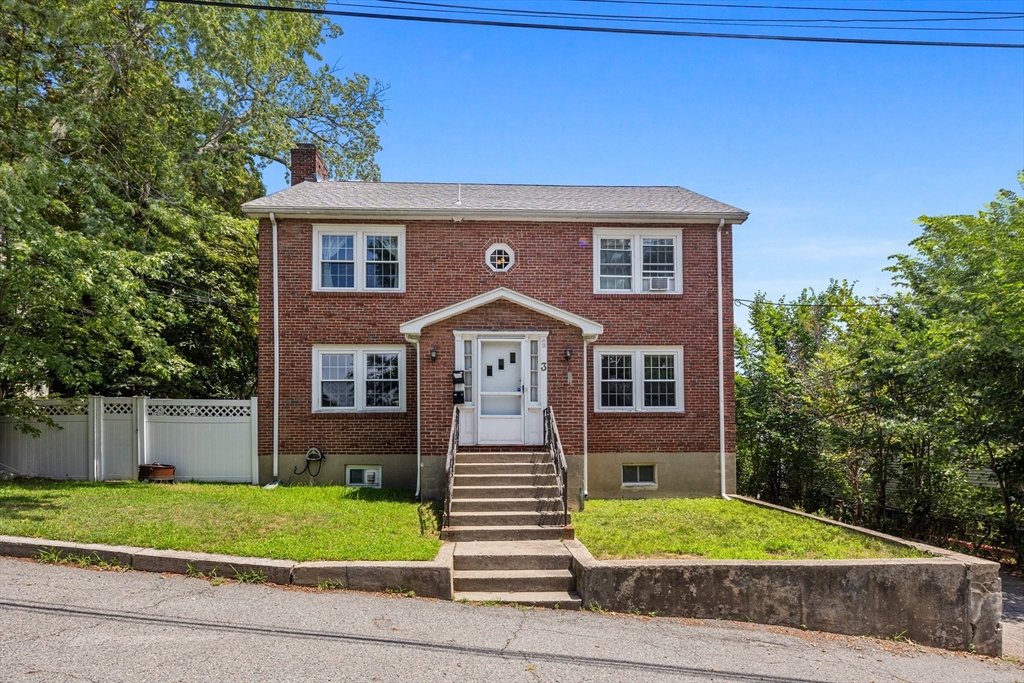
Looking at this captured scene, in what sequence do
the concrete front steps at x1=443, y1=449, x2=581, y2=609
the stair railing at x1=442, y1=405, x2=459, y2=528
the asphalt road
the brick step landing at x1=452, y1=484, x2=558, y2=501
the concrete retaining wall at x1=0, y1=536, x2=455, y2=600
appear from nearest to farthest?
the asphalt road < the concrete retaining wall at x1=0, y1=536, x2=455, y2=600 < the concrete front steps at x1=443, y1=449, x2=581, y2=609 < the stair railing at x1=442, y1=405, x2=459, y2=528 < the brick step landing at x1=452, y1=484, x2=558, y2=501

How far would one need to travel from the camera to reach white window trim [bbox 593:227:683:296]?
15.4 metres

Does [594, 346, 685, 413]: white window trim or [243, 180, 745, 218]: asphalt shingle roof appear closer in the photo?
[243, 180, 745, 218]: asphalt shingle roof

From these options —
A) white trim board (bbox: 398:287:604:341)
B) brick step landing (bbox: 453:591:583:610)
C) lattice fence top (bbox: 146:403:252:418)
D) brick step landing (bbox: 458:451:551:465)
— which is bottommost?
brick step landing (bbox: 453:591:583:610)

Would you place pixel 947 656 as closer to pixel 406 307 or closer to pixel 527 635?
pixel 527 635

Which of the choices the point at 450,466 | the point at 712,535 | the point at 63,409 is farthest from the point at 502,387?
the point at 63,409

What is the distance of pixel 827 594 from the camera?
8227 mm

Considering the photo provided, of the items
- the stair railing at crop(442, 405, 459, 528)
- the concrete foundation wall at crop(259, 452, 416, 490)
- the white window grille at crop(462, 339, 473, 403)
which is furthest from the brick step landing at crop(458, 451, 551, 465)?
the concrete foundation wall at crop(259, 452, 416, 490)

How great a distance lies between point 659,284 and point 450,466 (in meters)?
6.48

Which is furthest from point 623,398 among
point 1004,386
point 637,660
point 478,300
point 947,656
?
point 637,660

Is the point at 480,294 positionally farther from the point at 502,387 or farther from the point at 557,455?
the point at 557,455

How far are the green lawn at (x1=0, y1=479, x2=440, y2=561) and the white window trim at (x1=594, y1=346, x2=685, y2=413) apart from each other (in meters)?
4.46

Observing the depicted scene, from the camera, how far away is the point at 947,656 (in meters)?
7.98

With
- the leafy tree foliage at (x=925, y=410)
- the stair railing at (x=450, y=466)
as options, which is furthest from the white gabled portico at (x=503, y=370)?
the leafy tree foliage at (x=925, y=410)

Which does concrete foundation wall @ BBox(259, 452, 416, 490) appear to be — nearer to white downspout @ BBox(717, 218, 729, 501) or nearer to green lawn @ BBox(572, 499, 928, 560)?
green lawn @ BBox(572, 499, 928, 560)
